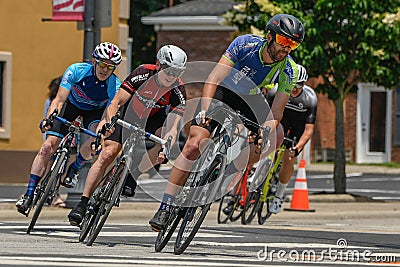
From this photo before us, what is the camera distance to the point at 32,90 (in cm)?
2250

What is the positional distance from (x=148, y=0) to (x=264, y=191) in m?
36.1

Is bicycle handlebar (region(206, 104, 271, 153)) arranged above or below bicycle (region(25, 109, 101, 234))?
above

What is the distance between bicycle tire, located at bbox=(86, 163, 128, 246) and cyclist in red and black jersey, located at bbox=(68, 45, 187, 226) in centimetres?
22

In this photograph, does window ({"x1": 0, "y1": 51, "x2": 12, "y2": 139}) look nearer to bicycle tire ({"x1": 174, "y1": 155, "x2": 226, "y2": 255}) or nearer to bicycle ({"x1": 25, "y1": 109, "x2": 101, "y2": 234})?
bicycle ({"x1": 25, "y1": 109, "x2": 101, "y2": 234})

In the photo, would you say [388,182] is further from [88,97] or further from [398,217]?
[88,97]

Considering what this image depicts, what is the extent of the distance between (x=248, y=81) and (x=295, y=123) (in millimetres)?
5309

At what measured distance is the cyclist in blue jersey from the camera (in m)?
12.1

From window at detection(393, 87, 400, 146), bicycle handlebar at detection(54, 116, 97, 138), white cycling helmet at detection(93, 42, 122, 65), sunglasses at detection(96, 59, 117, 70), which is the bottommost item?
window at detection(393, 87, 400, 146)

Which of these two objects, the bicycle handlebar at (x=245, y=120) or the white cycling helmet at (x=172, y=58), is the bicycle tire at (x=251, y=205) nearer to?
the white cycling helmet at (x=172, y=58)

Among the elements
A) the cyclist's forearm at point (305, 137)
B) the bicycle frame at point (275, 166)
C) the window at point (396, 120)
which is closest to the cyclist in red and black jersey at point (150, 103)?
the bicycle frame at point (275, 166)

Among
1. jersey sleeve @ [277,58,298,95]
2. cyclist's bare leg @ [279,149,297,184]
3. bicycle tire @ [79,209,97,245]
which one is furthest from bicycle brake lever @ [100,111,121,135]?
cyclist's bare leg @ [279,149,297,184]

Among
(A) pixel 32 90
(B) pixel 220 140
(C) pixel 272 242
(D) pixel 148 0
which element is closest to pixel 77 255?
(B) pixel 220 140

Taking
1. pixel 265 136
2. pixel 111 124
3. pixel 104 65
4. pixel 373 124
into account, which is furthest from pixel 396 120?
pixel 265 136

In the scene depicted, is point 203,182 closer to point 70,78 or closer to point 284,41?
point 284,41
